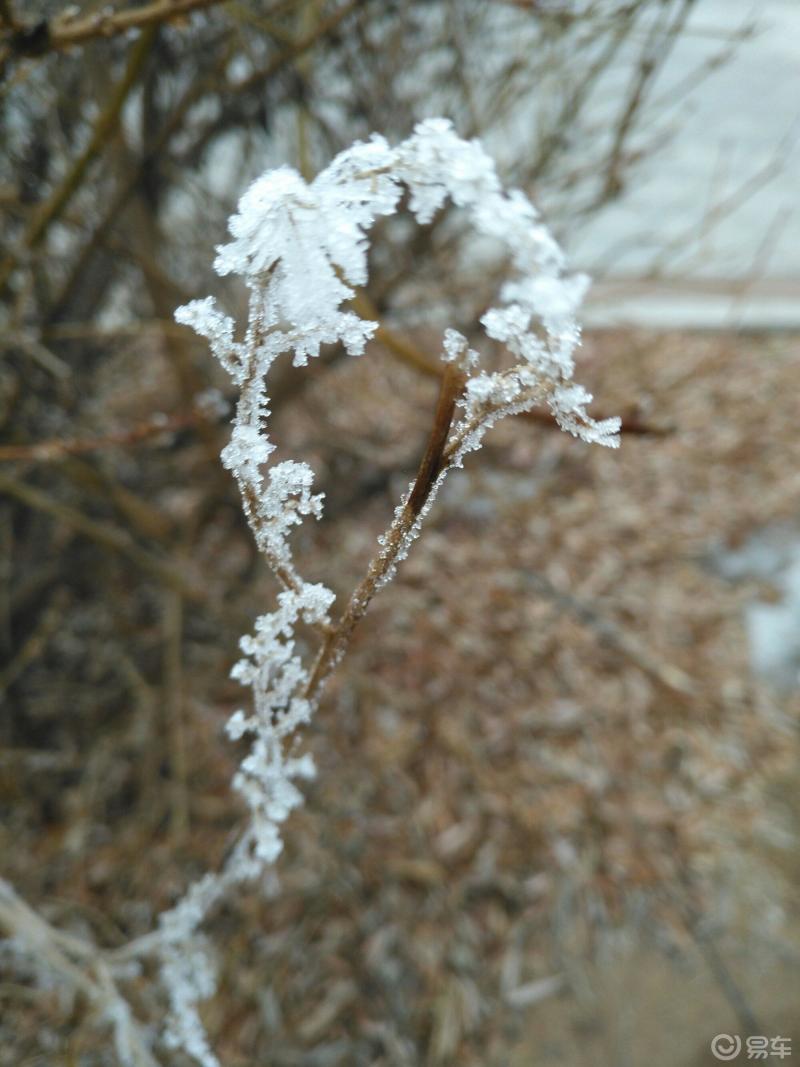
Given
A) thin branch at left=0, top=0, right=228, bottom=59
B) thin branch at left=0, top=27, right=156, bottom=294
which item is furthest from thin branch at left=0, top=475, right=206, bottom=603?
thin branch at left=0, top=0, right=228, bottom=59

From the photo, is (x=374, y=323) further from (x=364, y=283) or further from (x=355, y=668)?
(x=355, y=668)

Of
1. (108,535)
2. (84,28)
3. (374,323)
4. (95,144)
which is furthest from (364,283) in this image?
(108,535)

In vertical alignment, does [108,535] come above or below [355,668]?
above

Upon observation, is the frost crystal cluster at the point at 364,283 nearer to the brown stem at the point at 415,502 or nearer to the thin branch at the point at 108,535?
the brown stem at the point at 415,502

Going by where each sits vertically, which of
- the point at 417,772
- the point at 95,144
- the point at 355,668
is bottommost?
the point at 417,772

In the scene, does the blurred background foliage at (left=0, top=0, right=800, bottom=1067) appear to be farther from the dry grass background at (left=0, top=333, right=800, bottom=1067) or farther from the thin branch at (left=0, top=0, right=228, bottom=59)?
the thin branch at (left=0, top=0, right=228, bottom=59)

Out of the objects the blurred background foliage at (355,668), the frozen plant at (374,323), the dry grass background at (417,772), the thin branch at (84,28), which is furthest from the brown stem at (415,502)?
the dry grass background at (417,772)

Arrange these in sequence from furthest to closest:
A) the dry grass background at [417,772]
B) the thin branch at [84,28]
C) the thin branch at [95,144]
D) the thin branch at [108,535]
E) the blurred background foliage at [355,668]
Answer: the dry grass background at [417,772] → the blurred background foliage at [355,668] → the thin branch at [108,535] → the thin branch at [95,144] → the thin branch at [84,28]
